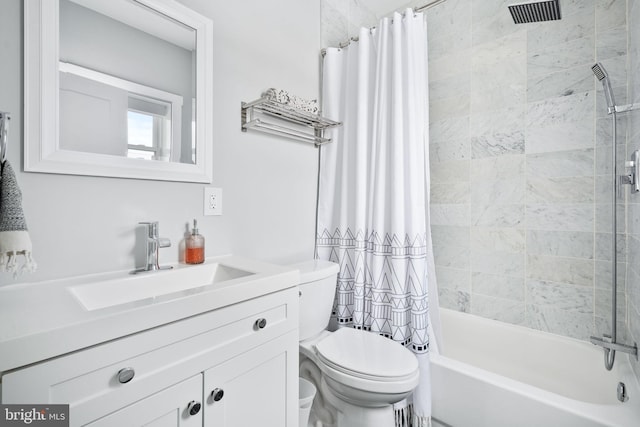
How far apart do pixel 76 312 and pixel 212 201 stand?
28.1 inches

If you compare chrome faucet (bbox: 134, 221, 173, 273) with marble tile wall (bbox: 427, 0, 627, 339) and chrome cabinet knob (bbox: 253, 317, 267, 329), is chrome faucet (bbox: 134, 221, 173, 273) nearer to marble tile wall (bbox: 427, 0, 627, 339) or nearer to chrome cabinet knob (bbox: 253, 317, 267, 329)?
chrome cabinet knob (bbox: 253, 317, 267, 329)

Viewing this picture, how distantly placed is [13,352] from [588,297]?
7.34ft

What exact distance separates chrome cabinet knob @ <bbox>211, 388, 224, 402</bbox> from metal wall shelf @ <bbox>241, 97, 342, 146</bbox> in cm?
109

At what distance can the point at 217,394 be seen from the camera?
836 millimetres

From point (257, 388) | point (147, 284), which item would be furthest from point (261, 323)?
point (147, 284)

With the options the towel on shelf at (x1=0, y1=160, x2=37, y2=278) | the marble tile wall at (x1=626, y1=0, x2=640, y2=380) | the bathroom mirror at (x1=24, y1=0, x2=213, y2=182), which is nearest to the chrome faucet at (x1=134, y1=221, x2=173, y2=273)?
the bathroom mirror at (x1=24, y1=0, x2=213, y2=182)

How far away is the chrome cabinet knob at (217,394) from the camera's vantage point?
32.7 inches

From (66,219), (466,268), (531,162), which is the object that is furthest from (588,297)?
(66,219)

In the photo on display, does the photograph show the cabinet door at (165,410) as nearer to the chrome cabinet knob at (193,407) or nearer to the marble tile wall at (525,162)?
the chrome cabinet knob at (193,407)

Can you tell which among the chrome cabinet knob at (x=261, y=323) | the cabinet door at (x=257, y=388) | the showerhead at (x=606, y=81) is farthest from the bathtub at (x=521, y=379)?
the showerhead at (x=606, y=81)

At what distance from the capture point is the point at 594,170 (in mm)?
1532

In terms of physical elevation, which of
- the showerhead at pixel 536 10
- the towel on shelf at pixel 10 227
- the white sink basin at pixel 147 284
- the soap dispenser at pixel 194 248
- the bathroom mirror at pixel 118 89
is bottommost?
the white sink basin at pixel 147 284

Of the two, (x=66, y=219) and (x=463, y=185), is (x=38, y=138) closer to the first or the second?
(x=66, y=219)

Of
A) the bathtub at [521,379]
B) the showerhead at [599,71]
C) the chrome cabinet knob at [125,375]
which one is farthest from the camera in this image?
the showerhead at [599,71]
